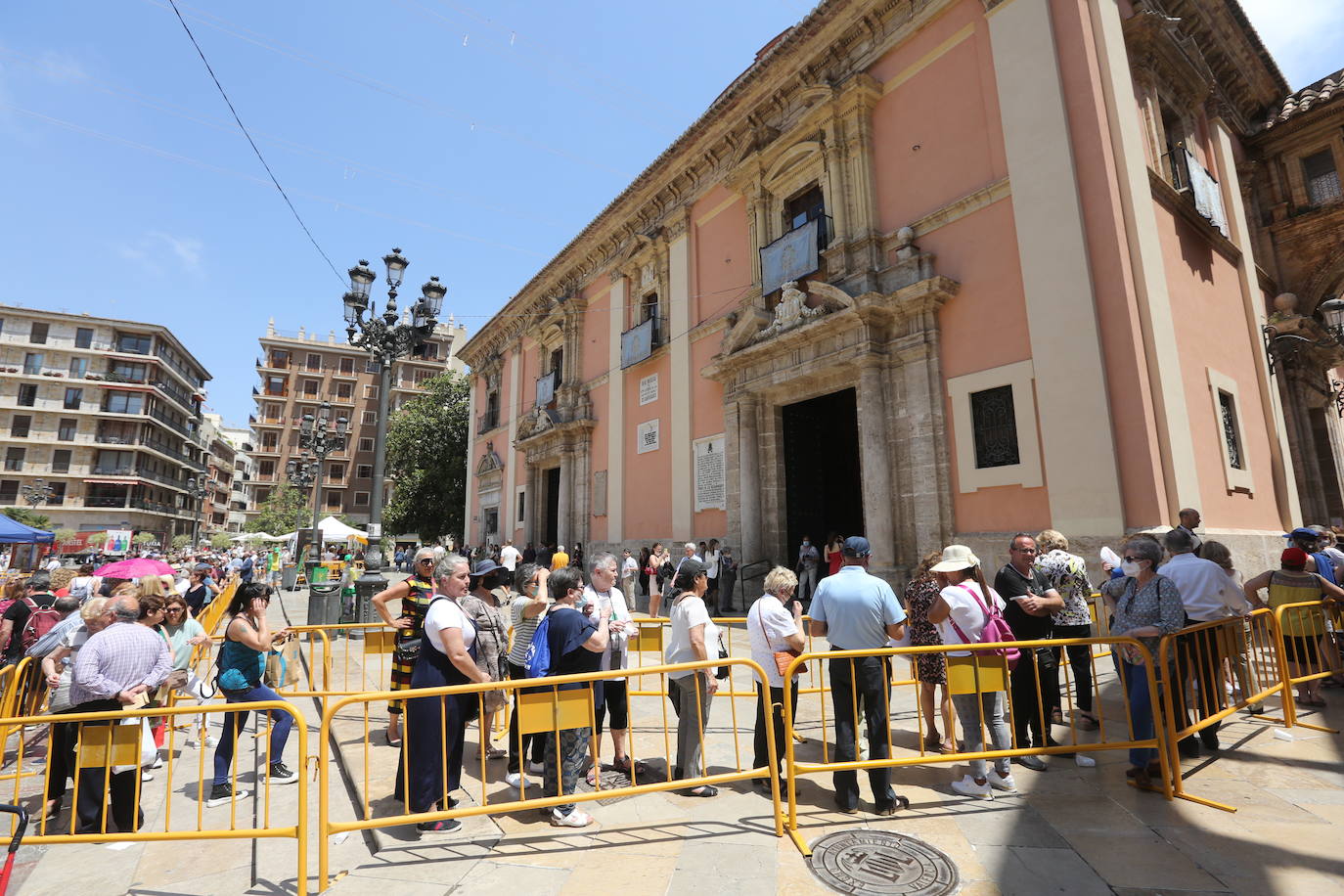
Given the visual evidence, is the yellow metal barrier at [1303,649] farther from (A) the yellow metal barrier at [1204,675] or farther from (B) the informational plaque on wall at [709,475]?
(B) the informational plaque on wall at [709,475]

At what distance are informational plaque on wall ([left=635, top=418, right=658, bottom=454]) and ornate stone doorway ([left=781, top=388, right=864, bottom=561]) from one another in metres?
3.91

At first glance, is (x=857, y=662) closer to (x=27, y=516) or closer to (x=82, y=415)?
(x=27, y=516)

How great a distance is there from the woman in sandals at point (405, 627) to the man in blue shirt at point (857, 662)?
306 centimetres

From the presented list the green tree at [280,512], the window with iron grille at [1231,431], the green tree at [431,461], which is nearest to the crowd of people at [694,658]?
the window with iron grille at [1231,431]

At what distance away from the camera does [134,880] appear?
329 cm

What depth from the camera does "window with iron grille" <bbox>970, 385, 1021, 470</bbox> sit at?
877 centimetres

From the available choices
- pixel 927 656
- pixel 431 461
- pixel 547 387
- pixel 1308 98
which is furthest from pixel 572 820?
pixel 431 461

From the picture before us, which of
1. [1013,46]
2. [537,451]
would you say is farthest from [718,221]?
[537,451]

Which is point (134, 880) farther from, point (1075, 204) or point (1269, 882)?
point (1075, 204)

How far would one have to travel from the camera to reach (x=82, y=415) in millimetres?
44219

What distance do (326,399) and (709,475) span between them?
47446mm

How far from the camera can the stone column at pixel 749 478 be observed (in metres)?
12.2

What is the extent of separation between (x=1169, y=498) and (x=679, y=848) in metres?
7.35

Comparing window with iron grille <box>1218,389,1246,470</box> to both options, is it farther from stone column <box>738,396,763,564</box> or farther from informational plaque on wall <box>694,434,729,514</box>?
informational plaque on wall <box>694,434,729,514</box>
